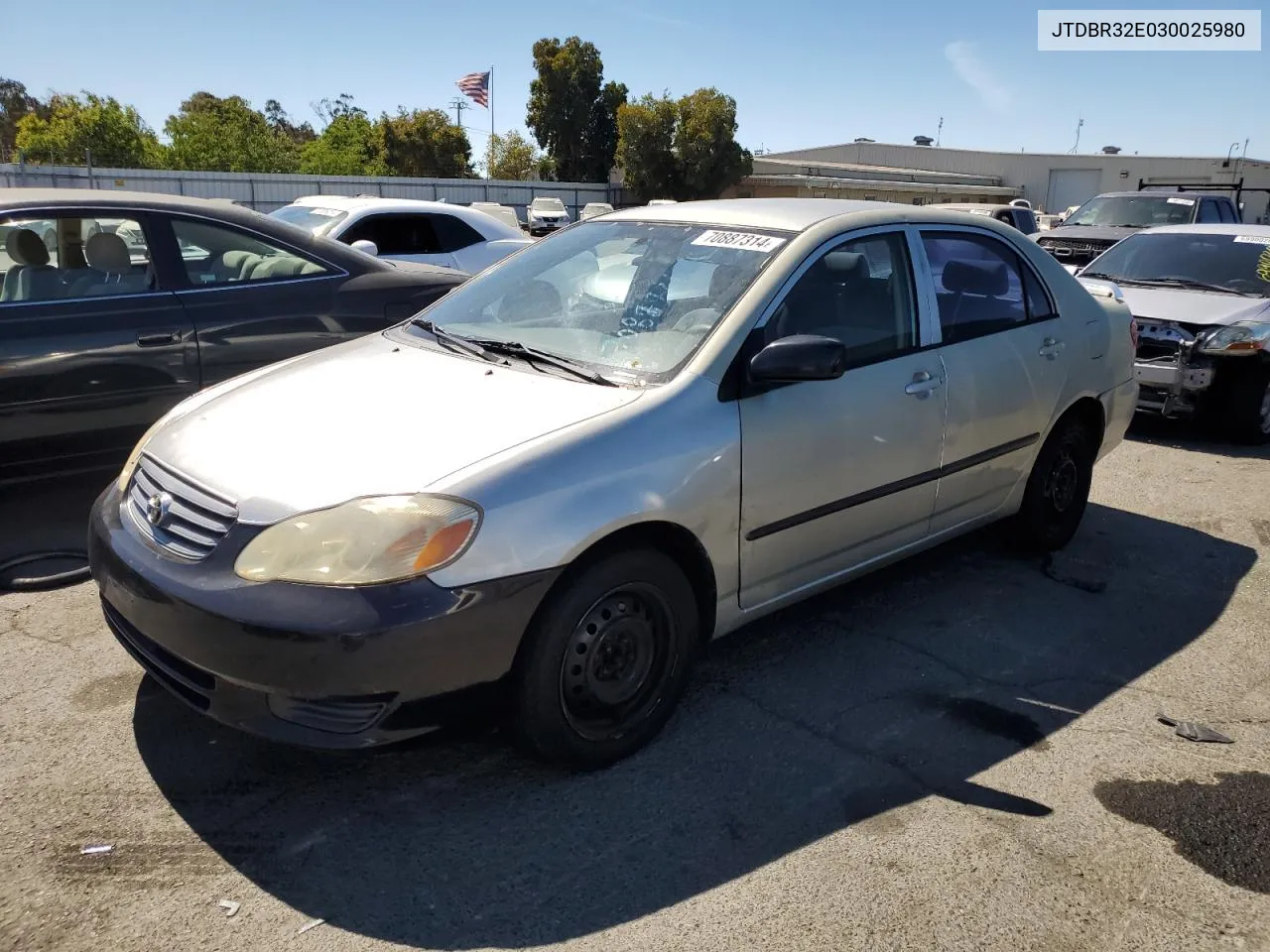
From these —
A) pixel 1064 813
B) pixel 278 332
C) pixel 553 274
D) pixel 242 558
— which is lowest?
pixel 1064 813

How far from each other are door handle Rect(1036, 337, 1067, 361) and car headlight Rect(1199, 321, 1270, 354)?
347 centimetres

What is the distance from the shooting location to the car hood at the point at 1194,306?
7.54 meters

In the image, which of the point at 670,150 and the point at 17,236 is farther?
the point at 670,150

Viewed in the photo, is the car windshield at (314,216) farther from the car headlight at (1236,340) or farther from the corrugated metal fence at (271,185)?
the corrugated metal fence at (271,185)

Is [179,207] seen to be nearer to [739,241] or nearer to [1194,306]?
[739,241]

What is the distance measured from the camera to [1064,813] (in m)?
2.94

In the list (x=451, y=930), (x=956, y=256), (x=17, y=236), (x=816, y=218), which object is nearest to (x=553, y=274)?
(x=816, y=218)

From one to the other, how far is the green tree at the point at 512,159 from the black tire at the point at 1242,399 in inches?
2407

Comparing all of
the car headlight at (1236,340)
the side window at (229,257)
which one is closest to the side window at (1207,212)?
the car headlight at (1236,340)

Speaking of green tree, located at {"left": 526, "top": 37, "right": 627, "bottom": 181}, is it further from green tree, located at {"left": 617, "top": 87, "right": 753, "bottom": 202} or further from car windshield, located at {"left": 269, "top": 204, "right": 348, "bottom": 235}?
car windshield, located at {"left": 269, "top": 204, "right": 348, "bottom": 235}

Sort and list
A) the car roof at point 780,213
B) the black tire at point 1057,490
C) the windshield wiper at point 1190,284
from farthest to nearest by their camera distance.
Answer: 1. the windshield wiper at point 1190,284
2. the black tire at point 1057,490
3. the car roof at point 780,213

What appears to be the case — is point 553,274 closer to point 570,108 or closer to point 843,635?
point 843,635

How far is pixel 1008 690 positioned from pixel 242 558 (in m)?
2.69

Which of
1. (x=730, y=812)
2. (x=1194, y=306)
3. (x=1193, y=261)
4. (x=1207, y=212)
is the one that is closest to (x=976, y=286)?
(x=730, y=812)
